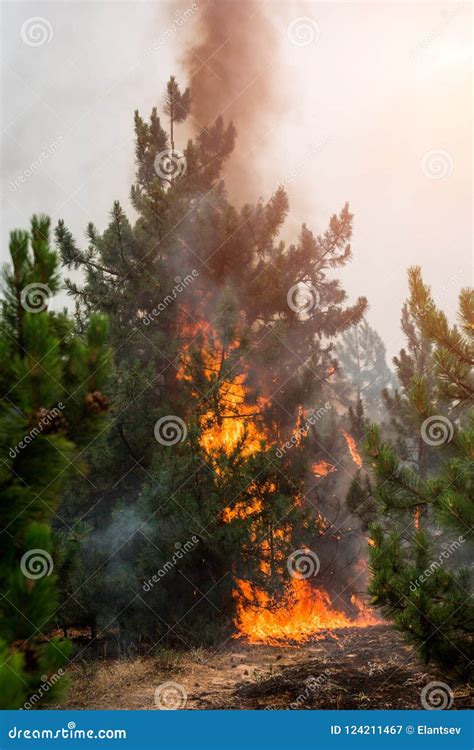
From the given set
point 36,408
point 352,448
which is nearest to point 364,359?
point 352,448

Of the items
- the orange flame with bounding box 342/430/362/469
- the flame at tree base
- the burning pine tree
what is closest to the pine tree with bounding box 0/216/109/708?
the burning pine tree

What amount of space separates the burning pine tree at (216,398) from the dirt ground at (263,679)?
4.77 feet

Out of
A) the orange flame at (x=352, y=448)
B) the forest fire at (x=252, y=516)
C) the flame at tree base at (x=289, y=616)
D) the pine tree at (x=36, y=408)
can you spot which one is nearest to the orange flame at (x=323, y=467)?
the orange flame at (x=352, y=448)

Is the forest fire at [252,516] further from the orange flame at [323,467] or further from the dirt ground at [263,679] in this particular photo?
the orange flame at [323,467]

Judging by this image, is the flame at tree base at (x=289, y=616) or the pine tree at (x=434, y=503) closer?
the pine tree at (x=434, y=503)

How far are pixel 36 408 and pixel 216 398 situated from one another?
9813 millimetres

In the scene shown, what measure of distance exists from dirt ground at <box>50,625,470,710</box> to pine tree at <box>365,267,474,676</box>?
3.95 feet

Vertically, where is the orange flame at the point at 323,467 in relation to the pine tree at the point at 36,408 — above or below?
above

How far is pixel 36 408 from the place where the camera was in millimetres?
4461

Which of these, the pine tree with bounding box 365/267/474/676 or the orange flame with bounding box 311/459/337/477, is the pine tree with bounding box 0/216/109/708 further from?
the orange flame with bounding box 311/459/337/477

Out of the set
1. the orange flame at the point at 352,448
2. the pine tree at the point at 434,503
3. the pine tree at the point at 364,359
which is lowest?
the pine tree at the point at 434,503

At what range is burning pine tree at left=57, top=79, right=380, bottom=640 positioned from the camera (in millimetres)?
13344

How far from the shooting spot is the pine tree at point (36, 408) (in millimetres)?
4402

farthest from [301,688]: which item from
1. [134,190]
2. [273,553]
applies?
[134,190]
